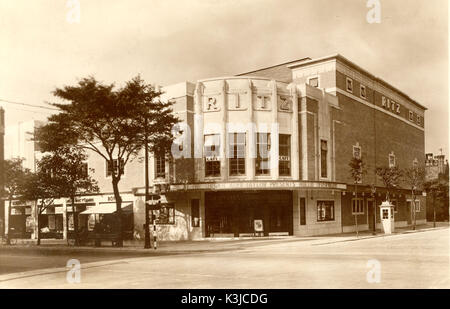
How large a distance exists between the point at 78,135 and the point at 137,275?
18117 millimetres

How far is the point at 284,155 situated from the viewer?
37344 mm

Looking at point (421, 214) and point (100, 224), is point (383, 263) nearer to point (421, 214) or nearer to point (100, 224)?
point (100, 224)

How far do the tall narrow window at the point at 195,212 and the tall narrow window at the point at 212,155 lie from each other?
2.39 metres

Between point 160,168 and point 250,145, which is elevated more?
point 250,145

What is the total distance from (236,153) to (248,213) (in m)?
4.44

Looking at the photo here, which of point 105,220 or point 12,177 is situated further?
point 12,177

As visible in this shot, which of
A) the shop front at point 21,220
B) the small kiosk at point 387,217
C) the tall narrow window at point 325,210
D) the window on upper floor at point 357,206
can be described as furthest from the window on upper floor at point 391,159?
the shop front at point 21,220

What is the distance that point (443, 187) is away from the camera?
210 feet

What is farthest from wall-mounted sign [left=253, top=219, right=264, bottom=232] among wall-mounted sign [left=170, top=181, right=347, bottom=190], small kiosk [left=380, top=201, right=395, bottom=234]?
small kiosk [left=380, top=201, right=395, bottom=234]

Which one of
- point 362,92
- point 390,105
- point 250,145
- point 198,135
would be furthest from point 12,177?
point 390,105

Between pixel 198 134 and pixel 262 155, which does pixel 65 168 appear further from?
pixel 262 155

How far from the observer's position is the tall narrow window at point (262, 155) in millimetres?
36375

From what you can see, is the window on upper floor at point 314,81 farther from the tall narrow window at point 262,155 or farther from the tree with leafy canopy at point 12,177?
the tree with leafy canopy at point 12,177

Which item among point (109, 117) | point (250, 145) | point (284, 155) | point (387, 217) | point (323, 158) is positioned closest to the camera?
point (109, 117)
